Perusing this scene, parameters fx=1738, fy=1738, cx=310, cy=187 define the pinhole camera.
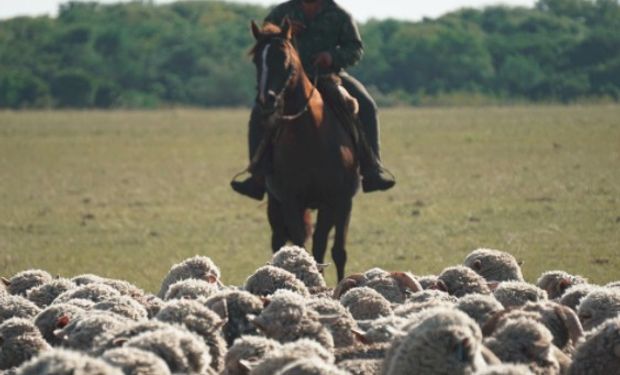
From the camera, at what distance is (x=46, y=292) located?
9.14 m

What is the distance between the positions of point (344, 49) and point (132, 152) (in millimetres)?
25289

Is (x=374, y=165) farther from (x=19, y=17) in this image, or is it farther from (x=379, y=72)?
(x=19, y=17)

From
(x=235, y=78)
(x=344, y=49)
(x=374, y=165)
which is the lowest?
(x=235, y=78)

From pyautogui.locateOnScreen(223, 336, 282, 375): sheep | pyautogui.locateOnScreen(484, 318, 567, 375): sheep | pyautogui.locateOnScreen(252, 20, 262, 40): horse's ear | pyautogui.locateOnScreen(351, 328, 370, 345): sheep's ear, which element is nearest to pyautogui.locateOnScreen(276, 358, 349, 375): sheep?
pyautogui.locateOnScreen(223, 336, 282, 375): sheep

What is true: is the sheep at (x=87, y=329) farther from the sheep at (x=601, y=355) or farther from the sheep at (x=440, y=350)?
the sheep at (x=601, y=355)

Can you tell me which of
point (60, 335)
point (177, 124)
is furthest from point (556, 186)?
point (177, 124)

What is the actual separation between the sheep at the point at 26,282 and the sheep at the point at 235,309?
2.29 meters

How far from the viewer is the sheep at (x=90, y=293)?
8.60 metres

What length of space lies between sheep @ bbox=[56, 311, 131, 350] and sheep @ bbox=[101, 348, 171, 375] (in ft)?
3.52

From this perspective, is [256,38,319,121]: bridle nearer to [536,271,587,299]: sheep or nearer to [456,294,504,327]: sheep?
[536,271,587,299]: sheep

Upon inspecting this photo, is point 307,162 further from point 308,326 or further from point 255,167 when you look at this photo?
point 308,326

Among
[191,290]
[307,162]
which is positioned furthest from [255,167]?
[191,290]

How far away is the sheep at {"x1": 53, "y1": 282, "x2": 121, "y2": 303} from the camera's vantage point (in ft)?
28.2

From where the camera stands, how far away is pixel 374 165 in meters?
13.5
